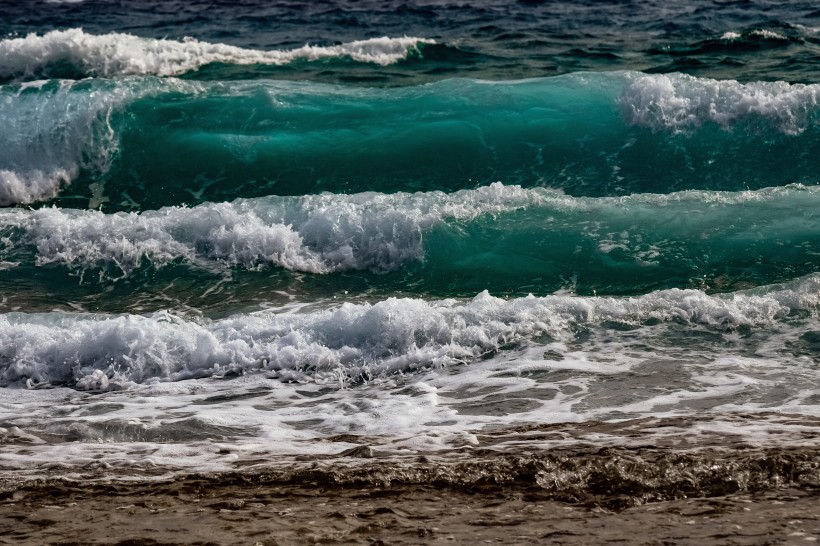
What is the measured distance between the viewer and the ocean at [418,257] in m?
5.00

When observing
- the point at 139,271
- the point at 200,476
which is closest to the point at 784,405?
the point at 200,476

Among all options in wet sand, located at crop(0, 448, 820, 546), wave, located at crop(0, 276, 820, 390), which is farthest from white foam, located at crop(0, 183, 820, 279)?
wet sand, located at crop(0, 448, 820, 546)

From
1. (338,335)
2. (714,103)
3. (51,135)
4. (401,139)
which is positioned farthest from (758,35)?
(338,335)

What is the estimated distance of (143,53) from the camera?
16.0 metres

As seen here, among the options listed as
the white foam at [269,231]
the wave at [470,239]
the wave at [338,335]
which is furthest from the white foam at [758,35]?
the wave at [338,335]

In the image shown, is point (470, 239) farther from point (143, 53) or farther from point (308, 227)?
point (143, 53)

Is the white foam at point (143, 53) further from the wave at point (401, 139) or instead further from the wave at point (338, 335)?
the wave at point (338, 335)

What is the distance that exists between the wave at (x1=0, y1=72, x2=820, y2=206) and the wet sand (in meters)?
7.18

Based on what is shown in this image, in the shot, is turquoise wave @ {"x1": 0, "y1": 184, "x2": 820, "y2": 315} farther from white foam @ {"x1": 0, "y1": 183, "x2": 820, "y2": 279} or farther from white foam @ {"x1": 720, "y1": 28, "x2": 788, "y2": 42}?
white foam @ {"x1": 720, "y1": 28, "x2": 788, "y2": 42}

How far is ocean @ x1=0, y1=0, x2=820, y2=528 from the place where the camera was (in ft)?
16.4

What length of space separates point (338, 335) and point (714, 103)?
24.9ft

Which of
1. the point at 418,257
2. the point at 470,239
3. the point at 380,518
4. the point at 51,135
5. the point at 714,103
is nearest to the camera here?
the point at 380,518

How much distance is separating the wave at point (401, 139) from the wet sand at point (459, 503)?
718 cm

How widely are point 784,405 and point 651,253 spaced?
128 inches
